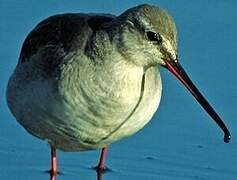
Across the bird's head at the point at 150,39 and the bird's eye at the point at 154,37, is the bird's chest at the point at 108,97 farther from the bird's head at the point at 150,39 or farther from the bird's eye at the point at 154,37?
the bird's eye at the point at 154,37

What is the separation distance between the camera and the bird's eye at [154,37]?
6574 mm

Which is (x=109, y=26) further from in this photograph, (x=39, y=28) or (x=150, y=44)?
(x=39, y=28)

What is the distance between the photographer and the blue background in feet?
25.2

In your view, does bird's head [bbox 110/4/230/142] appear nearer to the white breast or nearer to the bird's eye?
the bird's eye

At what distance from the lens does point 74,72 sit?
21.9 ft

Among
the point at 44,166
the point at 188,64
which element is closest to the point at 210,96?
the point at 188,64

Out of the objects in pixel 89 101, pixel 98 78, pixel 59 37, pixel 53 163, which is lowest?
pixel 53 163

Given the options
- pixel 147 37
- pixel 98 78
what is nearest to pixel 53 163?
pixel 98 78

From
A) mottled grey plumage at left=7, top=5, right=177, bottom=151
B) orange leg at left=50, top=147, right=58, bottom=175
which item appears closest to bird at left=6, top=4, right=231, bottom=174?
mottled grey plumage at left=7, top=5, right=177, bottom=151

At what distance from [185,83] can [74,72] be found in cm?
68

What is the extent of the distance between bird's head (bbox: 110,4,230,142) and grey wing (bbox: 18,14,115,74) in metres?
0.27

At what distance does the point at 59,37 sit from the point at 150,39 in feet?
2.30

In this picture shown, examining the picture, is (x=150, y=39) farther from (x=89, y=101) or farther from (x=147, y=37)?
(x=89, y=101)

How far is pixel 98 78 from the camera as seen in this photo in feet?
21.9
